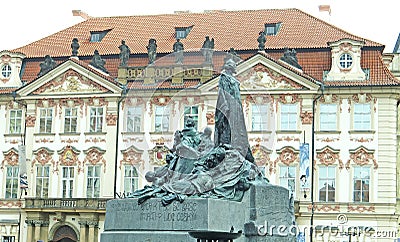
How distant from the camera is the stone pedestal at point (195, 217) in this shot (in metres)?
15.5

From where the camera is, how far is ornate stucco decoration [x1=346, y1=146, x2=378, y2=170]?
1417 inches

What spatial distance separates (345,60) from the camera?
3672 cm

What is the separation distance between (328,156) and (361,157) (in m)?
1.29

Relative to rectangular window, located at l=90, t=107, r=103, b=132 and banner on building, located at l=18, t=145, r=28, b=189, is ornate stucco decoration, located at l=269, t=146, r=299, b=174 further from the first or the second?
banner on building, located at l=18, t=145, r=28, b=189

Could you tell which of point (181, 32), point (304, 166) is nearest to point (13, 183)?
point (181, 32)

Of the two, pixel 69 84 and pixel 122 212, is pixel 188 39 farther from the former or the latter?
pixel 122 212

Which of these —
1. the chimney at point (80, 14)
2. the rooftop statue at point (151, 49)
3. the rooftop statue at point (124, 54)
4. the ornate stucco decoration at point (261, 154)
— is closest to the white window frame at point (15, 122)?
the rooftop statue at point (124, 54)

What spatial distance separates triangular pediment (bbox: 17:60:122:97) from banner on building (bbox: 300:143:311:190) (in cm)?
828

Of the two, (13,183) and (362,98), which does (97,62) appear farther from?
(362,98)

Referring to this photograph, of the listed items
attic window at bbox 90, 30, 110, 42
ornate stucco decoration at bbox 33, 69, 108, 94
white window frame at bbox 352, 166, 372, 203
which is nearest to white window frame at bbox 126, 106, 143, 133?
ornate stucco decoration at bbox 33, 69, 108, 94

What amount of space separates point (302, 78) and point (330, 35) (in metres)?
3.04

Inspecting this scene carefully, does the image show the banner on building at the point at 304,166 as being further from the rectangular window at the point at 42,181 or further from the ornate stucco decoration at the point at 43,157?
the rectangular window at the point at 42,181

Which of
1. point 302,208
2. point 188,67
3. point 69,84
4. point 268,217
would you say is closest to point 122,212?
point 268,217

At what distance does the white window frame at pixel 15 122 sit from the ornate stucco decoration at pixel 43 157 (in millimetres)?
1542
